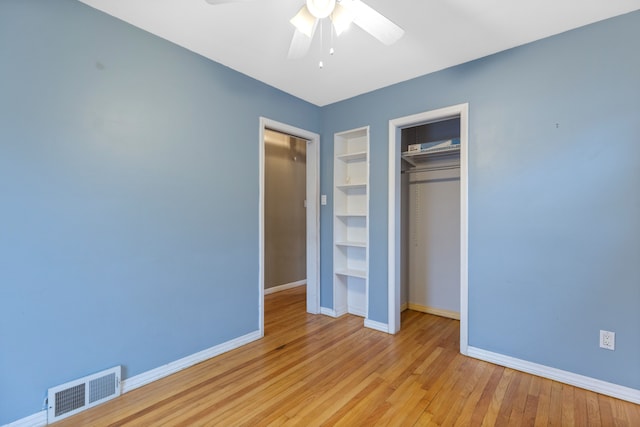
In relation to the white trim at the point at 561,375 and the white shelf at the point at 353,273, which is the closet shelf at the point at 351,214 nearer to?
the white shelf at the point at 353,273

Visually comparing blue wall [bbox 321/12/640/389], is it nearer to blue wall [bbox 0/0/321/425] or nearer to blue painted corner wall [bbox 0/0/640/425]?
blue painted corner wall [bbox 0/0/640/425]

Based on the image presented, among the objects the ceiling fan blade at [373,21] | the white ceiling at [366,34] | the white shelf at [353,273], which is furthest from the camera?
the white shelf at [353,273]

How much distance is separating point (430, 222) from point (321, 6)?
273cm

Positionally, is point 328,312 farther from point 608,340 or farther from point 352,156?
point 608,340

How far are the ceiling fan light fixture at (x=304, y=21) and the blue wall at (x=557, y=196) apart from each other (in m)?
1.60

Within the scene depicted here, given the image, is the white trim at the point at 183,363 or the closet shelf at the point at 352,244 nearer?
the white trim at the point at 183,363

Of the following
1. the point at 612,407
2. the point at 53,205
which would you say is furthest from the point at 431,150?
the point at 53,205

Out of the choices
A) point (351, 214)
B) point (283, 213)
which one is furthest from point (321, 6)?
point (283, 213)

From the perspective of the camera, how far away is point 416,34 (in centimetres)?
219

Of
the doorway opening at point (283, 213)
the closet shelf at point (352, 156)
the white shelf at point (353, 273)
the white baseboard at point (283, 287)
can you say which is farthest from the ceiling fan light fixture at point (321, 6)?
the white baseboard at point (283, 287)

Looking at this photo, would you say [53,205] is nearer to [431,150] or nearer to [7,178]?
[7,178]

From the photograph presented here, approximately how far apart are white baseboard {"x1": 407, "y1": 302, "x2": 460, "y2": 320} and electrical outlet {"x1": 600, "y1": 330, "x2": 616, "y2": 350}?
1420 millimetres

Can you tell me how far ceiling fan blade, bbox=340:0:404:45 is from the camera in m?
1.53

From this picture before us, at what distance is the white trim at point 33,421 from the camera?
1.65 metres
